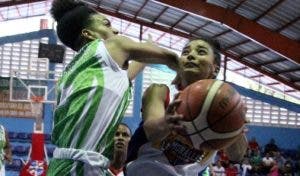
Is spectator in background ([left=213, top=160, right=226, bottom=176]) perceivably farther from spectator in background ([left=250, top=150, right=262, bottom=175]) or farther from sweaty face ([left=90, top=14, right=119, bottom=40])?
sweaty face ([left=90, top=14, right=119, bottom=40])

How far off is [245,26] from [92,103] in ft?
49.5

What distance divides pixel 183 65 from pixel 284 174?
16186 mm

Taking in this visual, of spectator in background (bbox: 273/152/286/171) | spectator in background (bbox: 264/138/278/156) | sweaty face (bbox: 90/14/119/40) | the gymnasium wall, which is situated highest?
sweaty face (bbox: 90/14/119/40)

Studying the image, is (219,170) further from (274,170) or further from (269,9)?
(269,9)

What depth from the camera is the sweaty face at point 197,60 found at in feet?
10.0

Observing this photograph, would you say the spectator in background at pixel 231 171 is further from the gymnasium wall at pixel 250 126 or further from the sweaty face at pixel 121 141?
the sweaty face at pixel 121 141

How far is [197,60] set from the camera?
307 centimetres

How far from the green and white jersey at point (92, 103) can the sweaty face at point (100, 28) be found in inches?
6.8

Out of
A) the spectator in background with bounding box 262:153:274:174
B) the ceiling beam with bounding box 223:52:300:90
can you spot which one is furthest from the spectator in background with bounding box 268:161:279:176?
the ceiling beam with bounding box 223:52:300:90

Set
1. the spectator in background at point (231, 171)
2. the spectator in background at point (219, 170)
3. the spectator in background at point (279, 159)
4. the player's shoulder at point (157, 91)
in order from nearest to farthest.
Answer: the player's shoulder at point (157, 91) → the spectator in background at point (219, 170) → the spectator in background at point (231, 171) → the spectator in background at point (279, 159)

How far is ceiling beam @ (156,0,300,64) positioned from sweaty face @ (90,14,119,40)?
1377 cm

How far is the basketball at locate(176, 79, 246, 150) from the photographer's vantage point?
2477 millimetres

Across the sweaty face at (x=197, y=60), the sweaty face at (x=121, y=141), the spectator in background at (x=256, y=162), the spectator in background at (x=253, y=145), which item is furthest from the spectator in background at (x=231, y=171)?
the sweaty face at (x=197, y=60)

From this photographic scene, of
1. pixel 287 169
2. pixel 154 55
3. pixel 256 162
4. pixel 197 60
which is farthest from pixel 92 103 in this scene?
pixel 287 169
